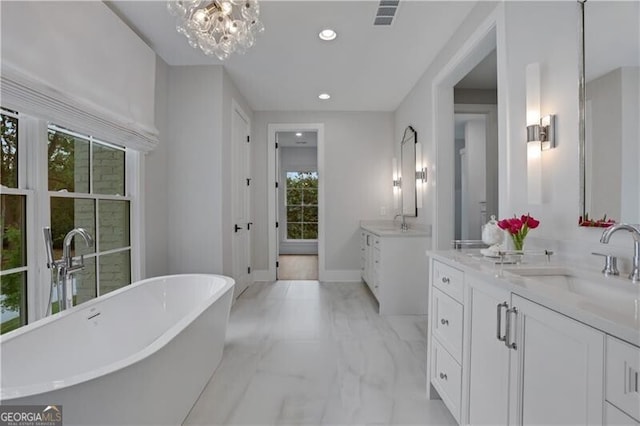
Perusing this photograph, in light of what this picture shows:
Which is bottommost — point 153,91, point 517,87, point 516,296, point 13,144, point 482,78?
point 516,296

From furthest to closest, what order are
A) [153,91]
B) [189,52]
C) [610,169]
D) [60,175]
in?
[189,52] → [153,91] → [60,175] → [610,169]

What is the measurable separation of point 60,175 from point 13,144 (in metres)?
0.34

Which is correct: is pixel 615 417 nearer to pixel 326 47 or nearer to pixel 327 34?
pixel 327 34

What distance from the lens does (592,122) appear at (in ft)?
4.67

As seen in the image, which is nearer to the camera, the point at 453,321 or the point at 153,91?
the point at 453,321

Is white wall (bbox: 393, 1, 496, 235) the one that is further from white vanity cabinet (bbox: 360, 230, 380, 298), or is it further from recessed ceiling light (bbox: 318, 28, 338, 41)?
recessed ceiling light (bbox: 318, 28, 338, 41)

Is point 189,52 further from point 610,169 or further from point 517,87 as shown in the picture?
point 610,169

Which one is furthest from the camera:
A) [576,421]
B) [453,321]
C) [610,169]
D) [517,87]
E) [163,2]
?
[163,2]

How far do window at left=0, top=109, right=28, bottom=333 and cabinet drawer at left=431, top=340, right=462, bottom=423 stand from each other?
7.85 ft

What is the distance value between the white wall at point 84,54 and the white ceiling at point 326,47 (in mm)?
267

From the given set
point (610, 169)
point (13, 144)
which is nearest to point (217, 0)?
point (13, 144)

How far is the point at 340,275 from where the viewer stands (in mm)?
5016

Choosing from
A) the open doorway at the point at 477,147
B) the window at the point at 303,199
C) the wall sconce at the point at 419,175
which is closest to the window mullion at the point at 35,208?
the wall sconce at the point at 419,175

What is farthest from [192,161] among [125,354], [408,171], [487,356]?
[487,356]
